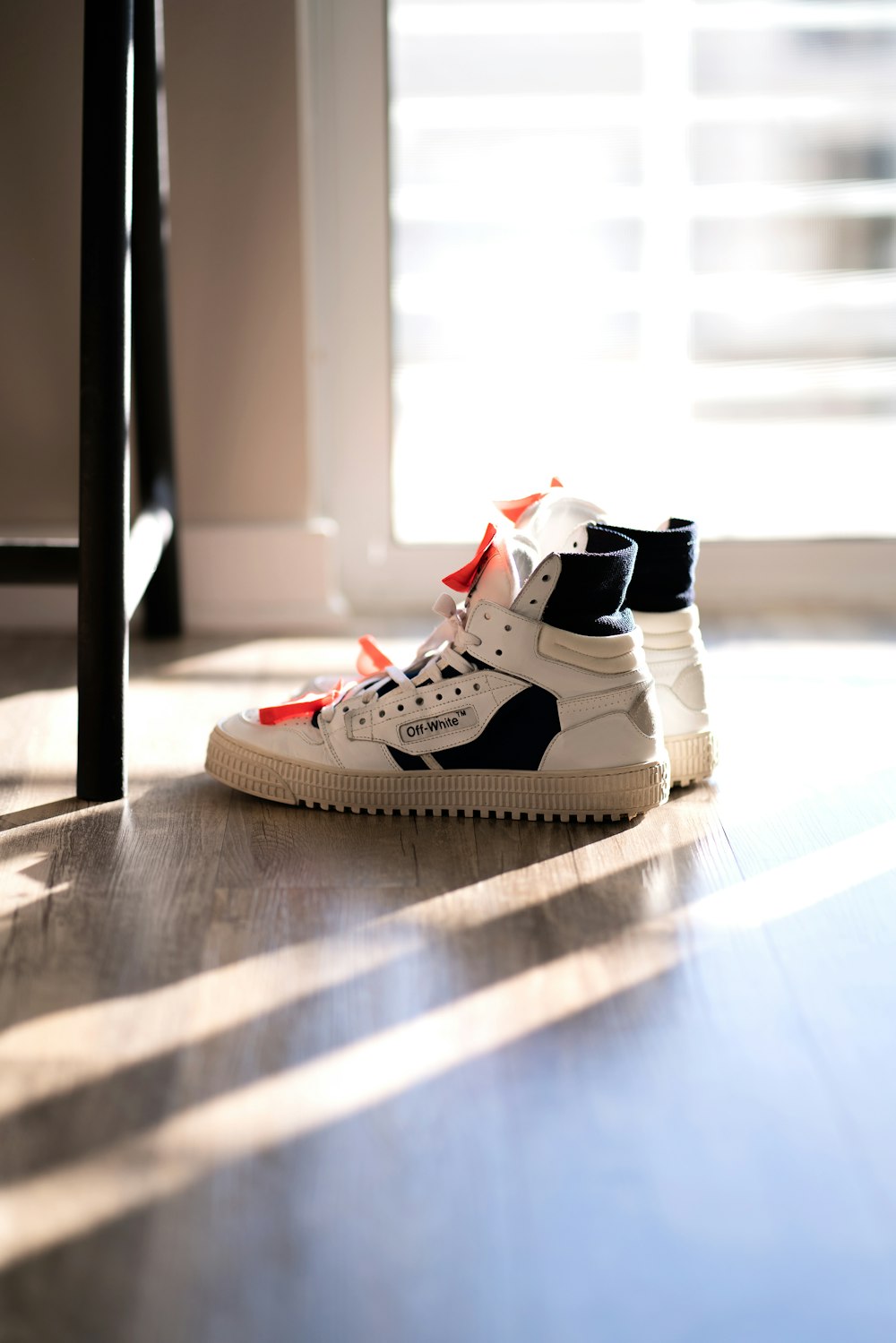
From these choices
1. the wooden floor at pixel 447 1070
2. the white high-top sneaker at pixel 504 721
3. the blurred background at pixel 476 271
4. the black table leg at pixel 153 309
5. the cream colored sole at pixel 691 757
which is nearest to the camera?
the wooden floor at pixel 447 1070

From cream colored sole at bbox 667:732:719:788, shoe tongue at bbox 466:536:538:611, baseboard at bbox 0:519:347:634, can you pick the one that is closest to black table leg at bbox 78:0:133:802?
shoe tongue at bbox 466:536:538:611

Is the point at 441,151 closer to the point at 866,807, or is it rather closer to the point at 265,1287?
the point at 866,807

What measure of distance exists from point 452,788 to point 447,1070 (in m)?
0.39

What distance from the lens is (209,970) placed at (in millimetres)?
876

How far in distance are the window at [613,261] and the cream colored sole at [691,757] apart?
2.37 feet

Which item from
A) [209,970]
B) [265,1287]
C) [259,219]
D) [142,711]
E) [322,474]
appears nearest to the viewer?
[265,1287]

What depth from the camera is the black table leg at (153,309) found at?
4.96 ft

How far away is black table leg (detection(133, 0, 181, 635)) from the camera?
151 centimetres

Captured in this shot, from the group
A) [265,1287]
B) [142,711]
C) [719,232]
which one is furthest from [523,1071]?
[719,232]

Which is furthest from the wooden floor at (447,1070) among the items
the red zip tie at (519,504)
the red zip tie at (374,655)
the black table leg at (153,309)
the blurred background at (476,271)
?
the blurred background at (476,271)

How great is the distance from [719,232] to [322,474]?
2.07 feet

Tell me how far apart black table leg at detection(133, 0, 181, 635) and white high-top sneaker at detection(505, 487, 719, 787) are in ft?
2.07

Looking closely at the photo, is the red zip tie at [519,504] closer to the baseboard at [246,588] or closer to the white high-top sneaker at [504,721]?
the white high-top sneaker at [504,721]

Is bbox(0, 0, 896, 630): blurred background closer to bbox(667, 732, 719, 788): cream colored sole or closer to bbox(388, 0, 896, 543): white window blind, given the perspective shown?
bbox(388, 0, 896, 543): white window blind
